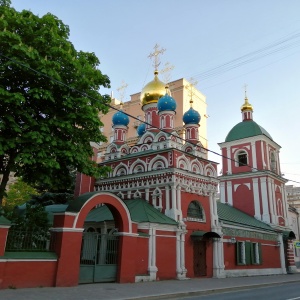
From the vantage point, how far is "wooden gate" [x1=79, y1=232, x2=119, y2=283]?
12797 millimetres

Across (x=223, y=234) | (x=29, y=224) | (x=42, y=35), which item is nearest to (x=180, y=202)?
(x=223, y=234)

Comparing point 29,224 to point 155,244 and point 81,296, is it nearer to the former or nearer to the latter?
point 81,296

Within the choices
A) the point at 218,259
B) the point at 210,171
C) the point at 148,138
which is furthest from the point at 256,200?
the point at 148,138

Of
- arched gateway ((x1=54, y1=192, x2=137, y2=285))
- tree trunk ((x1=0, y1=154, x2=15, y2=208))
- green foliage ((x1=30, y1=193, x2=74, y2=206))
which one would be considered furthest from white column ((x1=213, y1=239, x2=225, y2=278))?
tree trunk ((x1=0, y1=154, x2=15, y2=208))

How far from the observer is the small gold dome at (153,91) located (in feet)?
77.2

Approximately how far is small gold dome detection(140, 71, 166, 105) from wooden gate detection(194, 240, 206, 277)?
415 inches

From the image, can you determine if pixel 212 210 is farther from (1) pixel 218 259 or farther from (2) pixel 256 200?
(2) pixel 256 200

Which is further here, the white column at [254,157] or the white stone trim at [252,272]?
the white column at [254,157]

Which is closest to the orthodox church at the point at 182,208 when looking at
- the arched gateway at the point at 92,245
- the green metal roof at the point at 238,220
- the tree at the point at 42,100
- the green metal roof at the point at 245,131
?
the green metal roof at the point at 238,220

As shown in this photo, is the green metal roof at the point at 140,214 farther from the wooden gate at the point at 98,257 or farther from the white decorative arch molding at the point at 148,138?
the white decorative arch molding at the point at 148,138

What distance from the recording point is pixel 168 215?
1725 cm

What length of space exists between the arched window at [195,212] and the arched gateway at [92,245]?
482 cm

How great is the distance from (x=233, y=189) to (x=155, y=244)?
49.1 ft

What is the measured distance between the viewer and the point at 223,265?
18.9 meters
